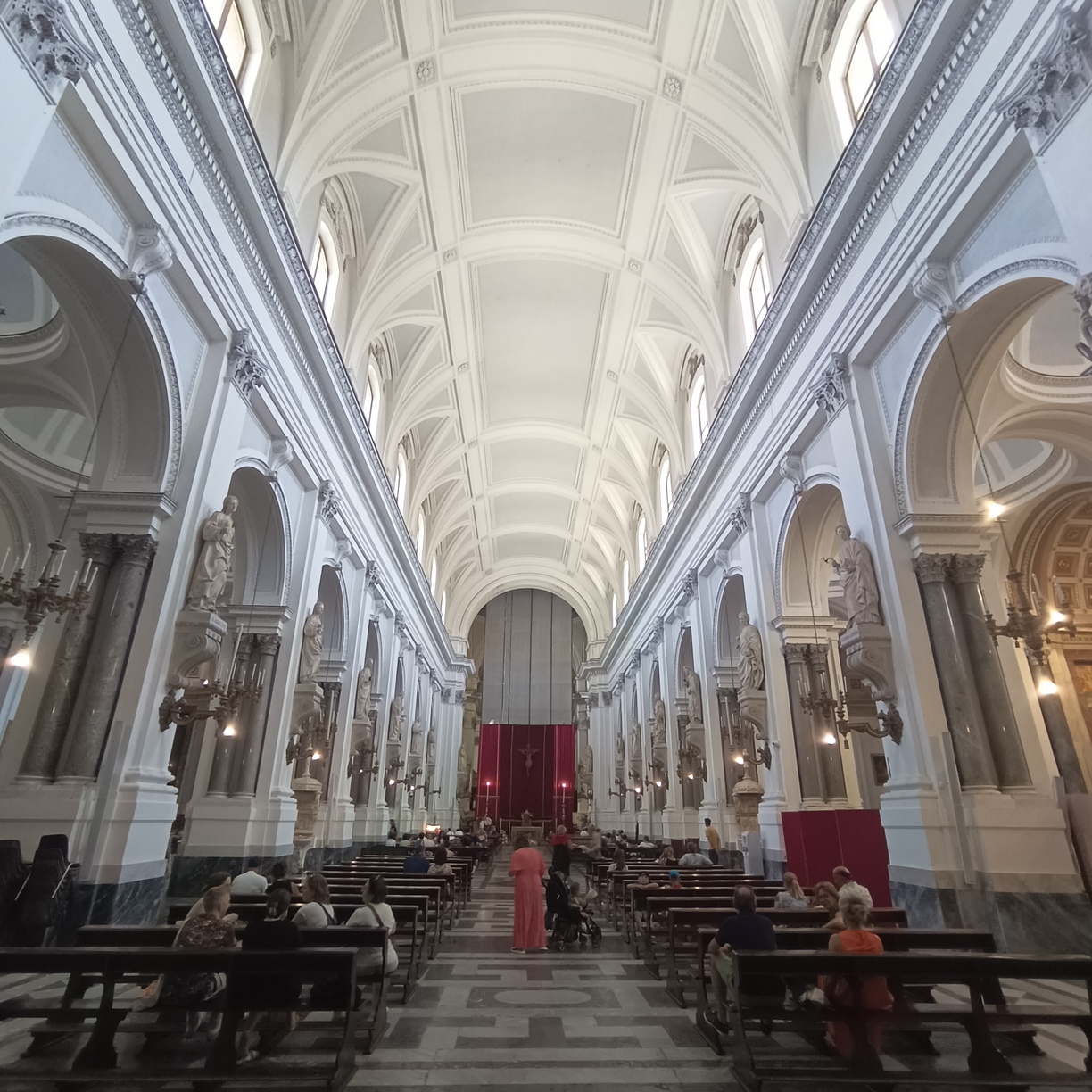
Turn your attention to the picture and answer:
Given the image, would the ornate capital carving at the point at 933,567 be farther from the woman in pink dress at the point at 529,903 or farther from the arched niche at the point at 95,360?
the arched niche at the point at 95,360

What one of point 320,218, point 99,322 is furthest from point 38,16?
point 320,218

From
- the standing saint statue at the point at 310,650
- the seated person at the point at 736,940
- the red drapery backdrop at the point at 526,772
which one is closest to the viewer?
the seated person at the point at 736,940

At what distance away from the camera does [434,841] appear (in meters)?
17.5

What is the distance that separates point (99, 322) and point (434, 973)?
22.7 ft

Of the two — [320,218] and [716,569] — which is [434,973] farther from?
[320,218]

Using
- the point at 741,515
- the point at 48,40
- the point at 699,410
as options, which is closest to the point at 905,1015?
the point at 48,40

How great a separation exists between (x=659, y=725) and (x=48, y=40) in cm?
1785

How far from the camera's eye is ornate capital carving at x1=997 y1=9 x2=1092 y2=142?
195 inches

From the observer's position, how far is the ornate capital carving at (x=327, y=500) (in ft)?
41.1

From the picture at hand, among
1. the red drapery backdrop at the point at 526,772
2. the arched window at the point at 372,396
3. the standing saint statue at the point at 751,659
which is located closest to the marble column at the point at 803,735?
the standing saint statue at the point at 751,659

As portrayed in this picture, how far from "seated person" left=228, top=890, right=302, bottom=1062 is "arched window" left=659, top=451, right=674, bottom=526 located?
16568 mm

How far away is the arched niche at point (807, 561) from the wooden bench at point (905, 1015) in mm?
8244

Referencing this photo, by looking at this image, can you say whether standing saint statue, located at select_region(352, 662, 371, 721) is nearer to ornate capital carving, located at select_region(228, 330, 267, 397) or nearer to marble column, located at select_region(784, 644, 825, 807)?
ornate capital carving, located at select_region(228, 330, 267, 397)

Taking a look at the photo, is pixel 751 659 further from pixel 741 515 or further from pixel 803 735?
pixel 741 515
